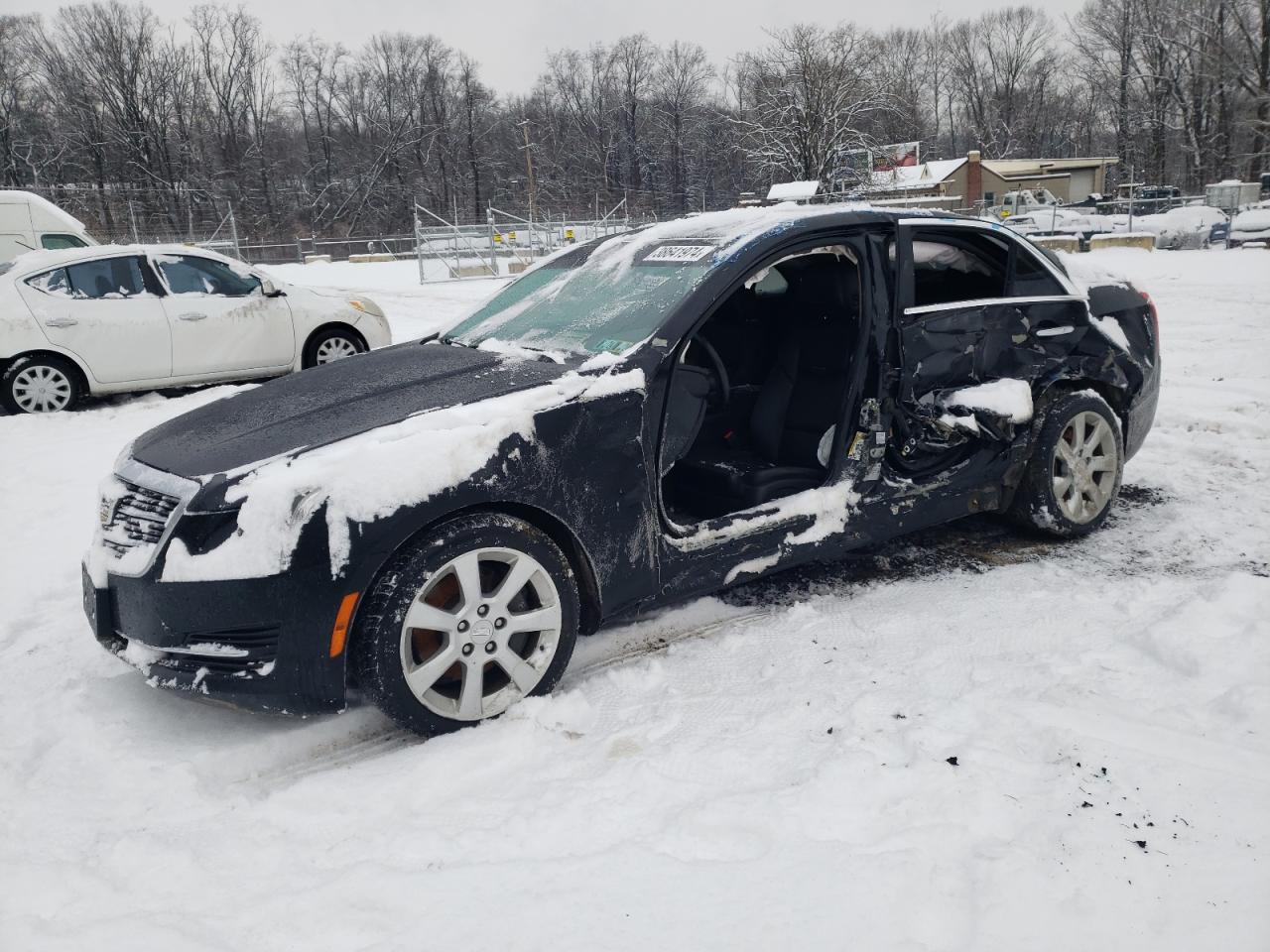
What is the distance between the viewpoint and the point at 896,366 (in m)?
3.75

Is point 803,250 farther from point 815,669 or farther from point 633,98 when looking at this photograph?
point 633,98

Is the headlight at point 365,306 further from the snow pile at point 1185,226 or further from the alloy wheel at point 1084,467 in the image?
the snow pile at point 1185,226

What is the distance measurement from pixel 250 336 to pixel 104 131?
52.3 m

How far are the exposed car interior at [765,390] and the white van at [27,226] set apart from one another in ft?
47.5

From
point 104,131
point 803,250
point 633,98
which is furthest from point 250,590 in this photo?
point 633,98

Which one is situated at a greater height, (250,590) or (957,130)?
(957,130)

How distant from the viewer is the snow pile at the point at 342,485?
257 cm

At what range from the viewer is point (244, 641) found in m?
2.64

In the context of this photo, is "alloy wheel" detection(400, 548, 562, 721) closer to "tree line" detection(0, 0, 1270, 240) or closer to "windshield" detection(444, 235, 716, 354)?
"windshield" detection(444, 235, 716, 354)

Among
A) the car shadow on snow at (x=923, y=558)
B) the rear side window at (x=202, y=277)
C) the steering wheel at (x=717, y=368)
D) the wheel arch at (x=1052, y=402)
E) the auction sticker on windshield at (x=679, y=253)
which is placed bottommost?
the car shadow on snow at (x=923, y=558)

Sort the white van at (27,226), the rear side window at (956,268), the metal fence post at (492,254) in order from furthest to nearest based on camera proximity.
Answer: the metal fence post at (492,254), the white van at (27,226), the rear side window at (956,268)

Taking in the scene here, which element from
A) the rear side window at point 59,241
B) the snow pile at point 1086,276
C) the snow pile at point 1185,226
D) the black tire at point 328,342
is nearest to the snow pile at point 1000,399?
the snow pile at point 1086,276

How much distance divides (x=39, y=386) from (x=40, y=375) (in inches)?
3.9

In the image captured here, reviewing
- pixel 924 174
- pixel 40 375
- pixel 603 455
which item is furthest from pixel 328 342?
pixel 924 174
